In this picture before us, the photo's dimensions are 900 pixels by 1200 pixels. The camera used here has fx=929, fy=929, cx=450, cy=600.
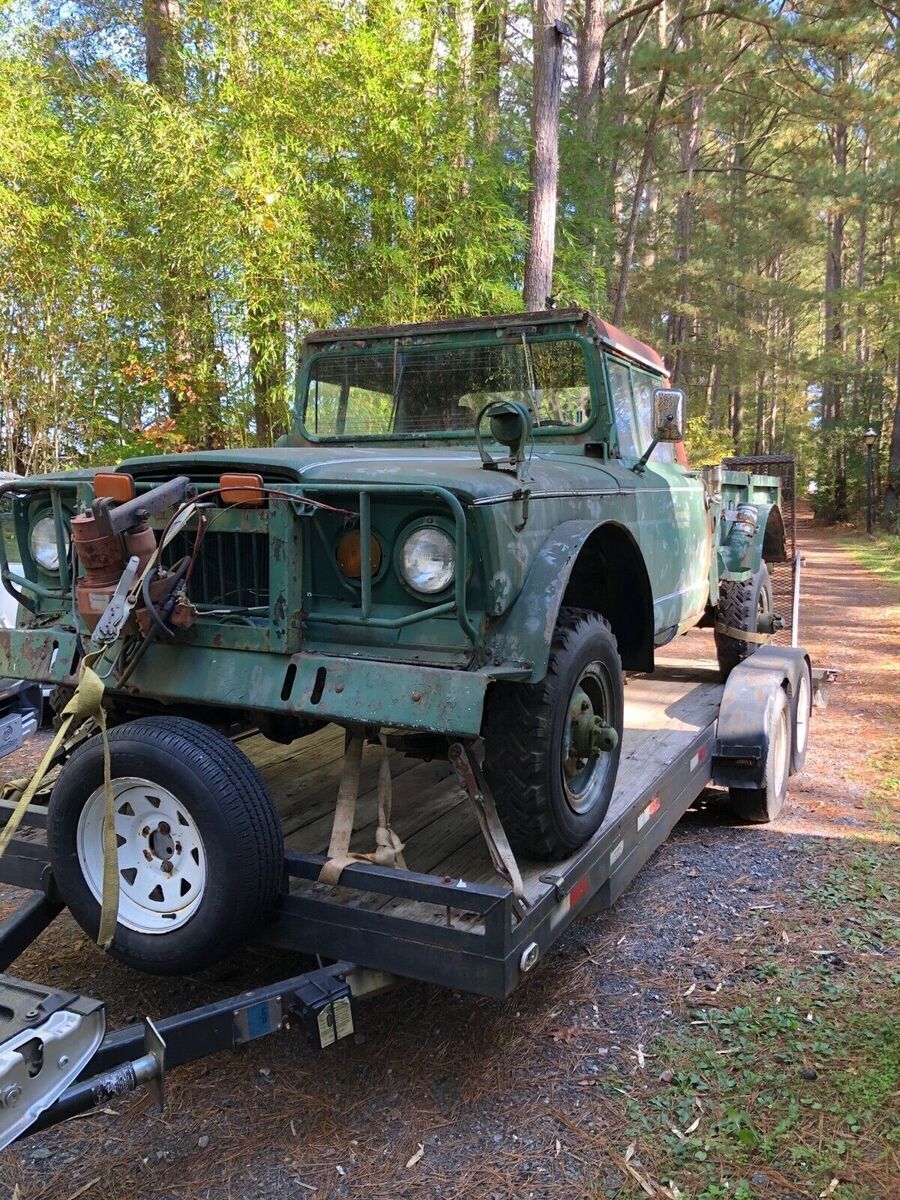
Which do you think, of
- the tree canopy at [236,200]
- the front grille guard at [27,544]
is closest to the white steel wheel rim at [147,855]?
the front grille guard at [27,544]

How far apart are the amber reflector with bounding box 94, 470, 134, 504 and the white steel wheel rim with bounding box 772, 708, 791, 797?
329 centimetres

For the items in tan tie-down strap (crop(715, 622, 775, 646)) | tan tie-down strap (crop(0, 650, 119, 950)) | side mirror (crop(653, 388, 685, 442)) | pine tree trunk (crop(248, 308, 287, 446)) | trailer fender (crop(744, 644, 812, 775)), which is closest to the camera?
tan tie-down strap (crop(0, 650, 119, 950))

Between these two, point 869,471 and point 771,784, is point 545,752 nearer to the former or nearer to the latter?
point 771,784

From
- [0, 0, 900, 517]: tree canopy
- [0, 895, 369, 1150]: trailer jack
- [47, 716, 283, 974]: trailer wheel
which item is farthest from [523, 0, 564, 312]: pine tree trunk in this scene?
[0, 895, 369, 1150]: trailer jack

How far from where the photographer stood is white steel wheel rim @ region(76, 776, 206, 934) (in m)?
2.44

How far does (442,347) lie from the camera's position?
13.8 ft

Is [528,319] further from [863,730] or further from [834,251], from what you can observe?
[834,251]

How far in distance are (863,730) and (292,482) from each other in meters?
5.38

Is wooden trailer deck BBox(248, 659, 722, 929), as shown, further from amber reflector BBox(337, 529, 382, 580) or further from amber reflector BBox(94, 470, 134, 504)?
amber reflector BBox(94, 470, 134, 504)

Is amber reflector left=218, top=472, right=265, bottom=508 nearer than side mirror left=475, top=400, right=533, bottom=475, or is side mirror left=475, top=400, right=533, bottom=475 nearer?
amber reflector left=218, top=472, right=265, bottom=508

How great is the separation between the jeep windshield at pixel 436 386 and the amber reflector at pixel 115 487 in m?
1.73

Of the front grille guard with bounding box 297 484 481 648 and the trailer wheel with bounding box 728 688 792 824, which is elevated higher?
the front grille guard with bounding box 297 484 481 648

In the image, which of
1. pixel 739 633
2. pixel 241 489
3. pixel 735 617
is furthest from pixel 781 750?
pixel 241 489

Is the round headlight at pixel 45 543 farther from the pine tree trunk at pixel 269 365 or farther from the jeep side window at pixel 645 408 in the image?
the pine tree trunk at pixel 269 365
